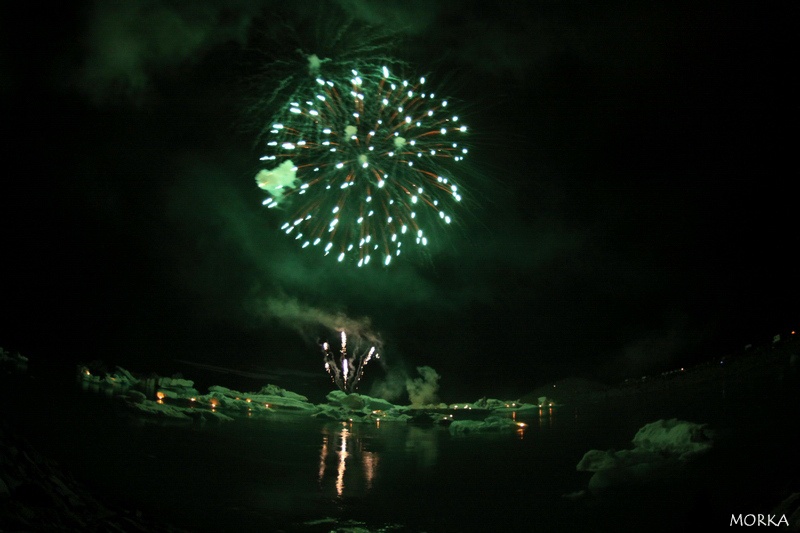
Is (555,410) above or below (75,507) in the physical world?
above

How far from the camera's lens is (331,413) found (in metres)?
8.66

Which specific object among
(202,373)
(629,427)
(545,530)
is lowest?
(545,530)

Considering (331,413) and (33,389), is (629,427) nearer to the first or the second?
(331,413)

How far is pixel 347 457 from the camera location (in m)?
6.27

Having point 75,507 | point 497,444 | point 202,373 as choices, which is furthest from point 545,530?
point 202,373

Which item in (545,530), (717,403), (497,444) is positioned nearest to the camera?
(545,530)

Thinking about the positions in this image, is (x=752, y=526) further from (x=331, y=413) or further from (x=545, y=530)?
(x=331, y=413)

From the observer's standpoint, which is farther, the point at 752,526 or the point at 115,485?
the point at 115,485

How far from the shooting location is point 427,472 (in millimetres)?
5812

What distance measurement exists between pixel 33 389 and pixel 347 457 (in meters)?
4.26

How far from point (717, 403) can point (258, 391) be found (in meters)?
7.16

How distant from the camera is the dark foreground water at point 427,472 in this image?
4750mm

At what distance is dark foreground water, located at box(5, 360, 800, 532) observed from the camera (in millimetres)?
4750

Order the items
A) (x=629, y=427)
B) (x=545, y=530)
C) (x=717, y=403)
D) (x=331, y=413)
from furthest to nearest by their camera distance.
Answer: (x=331, y=413) → (x=629, y=427) → (x=717, y=403) → (x=545, y=530)
